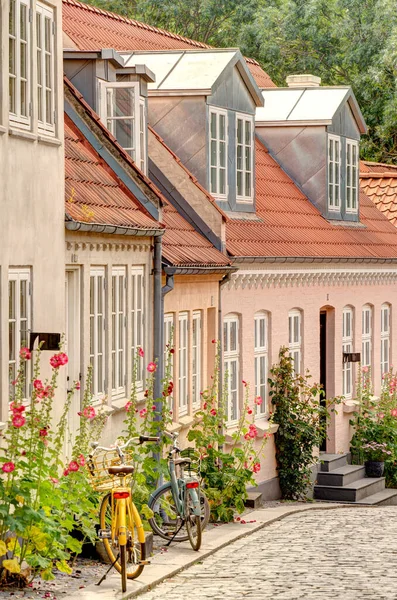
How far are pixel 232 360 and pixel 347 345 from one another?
5.75 m

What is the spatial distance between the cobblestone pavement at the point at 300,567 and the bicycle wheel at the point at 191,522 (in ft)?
0.80

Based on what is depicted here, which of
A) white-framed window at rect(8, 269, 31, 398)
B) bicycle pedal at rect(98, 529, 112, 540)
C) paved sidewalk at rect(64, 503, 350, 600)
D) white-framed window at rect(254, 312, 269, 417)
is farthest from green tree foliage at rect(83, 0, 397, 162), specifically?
bicycle pedal at rect(98, 529, 112, 540)

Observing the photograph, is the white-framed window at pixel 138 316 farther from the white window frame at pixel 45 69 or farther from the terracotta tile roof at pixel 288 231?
the terracotta tile roof at pixel 288 231

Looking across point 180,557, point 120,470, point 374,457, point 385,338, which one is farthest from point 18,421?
point 385,338

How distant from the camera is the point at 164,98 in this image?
20.7 metres

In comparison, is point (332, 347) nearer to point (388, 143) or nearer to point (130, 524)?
point (130, 524)

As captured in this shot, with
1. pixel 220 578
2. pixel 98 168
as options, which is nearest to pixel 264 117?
pixel 98 168

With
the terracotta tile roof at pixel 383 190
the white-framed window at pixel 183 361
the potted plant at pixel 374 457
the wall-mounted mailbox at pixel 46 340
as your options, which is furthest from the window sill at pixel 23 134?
the terracotta tile roof at pixel 383 190

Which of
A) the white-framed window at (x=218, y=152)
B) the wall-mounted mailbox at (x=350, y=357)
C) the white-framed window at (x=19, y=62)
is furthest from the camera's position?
the wall-mounted mailbox at (x=350, y=357)

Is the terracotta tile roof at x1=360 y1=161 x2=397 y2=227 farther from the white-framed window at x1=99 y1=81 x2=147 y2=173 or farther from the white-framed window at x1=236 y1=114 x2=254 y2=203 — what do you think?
the white-framed window at x1=99 y1=81 x2=147 y2=173

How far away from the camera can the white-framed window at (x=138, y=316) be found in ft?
53.1

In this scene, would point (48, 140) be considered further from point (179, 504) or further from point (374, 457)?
point (374, 457)

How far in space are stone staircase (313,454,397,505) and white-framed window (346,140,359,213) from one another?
494cm

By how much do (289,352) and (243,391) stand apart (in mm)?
Answer: 2532
